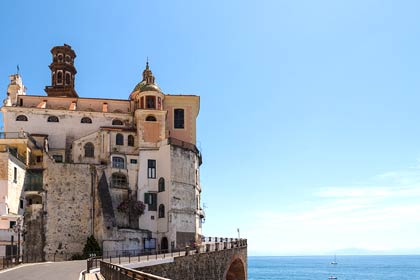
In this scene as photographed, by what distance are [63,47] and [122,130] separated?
2178 cm

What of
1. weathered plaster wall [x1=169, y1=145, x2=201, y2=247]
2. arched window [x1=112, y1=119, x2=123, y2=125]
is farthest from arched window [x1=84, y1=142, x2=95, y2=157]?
weathered plaster wall [x1=169, y1=145, x2=201, y2=247]

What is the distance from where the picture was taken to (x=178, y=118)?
6191cm

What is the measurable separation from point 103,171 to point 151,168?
5.41 metres

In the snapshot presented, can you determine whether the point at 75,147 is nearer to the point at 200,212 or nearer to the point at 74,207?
the point at 74,207

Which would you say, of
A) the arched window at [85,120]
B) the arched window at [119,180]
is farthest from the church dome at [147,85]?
the arched window at [119,180]

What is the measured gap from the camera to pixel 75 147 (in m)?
56.2

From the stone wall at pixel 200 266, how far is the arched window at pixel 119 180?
14.2m

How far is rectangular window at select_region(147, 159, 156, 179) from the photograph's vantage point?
54969mm

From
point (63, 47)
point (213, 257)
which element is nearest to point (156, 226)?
point (213, 257)

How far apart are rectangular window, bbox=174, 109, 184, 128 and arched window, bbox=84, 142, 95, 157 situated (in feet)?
36.0

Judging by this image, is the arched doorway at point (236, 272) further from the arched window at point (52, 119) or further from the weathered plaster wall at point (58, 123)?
the arched window at point (52, 119)

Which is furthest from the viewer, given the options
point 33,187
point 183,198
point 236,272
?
point 236,272

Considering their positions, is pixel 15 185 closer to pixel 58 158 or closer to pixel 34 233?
pixel 34 233

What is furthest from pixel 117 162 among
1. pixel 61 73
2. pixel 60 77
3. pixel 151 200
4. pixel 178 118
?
pixel 61 73
